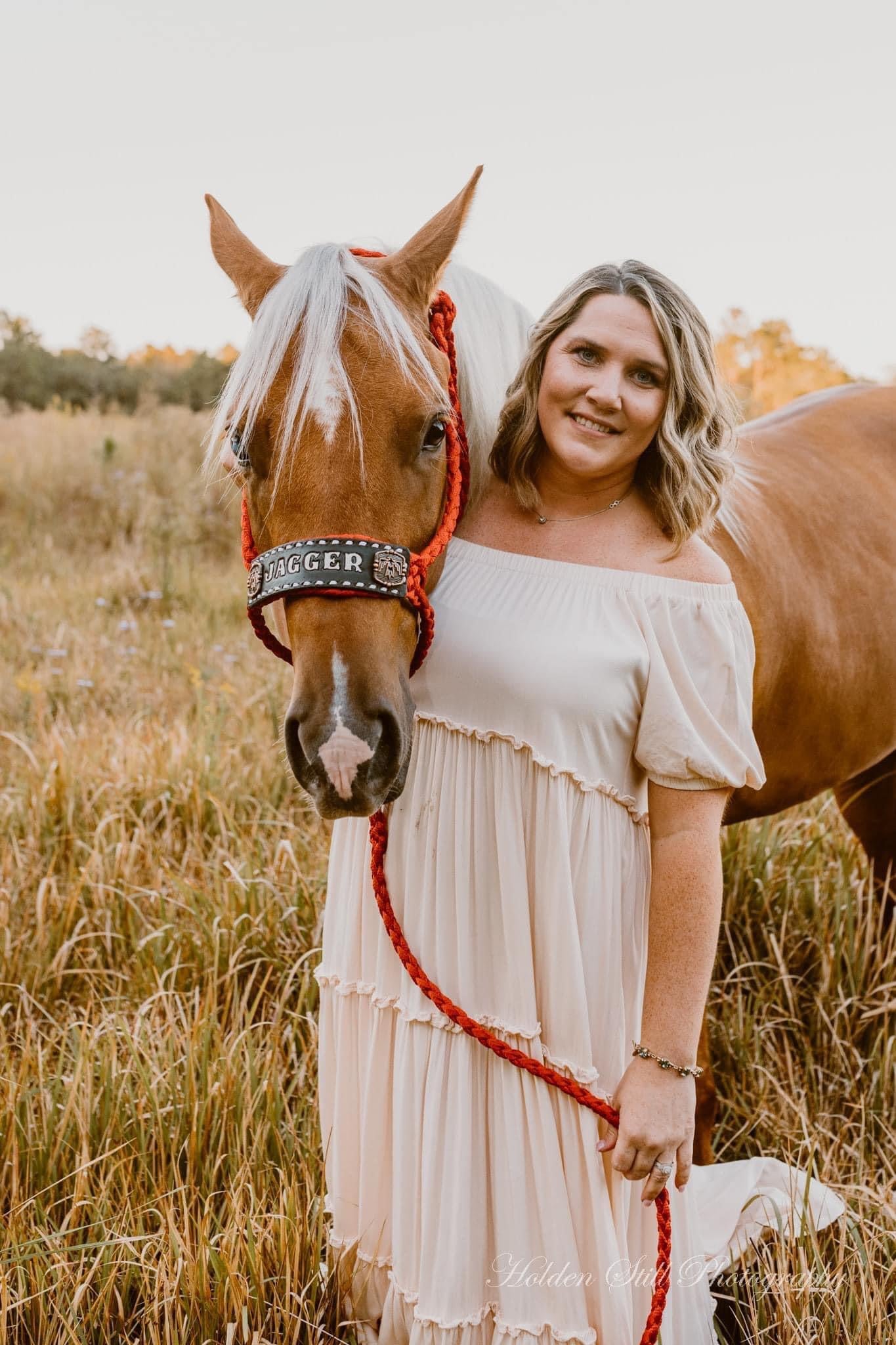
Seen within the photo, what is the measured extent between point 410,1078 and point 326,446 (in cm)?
88

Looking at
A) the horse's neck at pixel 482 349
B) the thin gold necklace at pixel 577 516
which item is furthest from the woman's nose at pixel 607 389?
the horse's neck at pixel 482 349

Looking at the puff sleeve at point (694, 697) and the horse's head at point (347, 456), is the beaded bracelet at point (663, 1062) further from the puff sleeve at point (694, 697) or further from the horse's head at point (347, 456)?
the horse's head at point (347, 456)

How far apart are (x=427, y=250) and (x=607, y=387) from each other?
12.6 inches

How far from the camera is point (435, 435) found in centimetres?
126

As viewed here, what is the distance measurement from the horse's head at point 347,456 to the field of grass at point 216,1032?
0.92 meters

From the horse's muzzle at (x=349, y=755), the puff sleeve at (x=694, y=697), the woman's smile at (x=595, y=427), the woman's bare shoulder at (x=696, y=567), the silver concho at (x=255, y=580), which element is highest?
the woman's smile at (x=595, y=427)

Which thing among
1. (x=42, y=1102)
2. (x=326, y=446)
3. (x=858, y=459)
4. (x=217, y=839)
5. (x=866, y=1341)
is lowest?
(x=866, y=1341)

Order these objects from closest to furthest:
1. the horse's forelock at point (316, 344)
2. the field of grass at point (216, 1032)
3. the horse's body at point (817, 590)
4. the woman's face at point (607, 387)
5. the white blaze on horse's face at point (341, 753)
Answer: the white blaze on horse's face at point (341, 753)
the horse's forelock at point (316, 344)
the woman's face at point (607, 387)
the field of grass at point (216, 1032)
the horse's body at point (817, 590)

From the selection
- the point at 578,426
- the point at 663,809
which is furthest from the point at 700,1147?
the point at 578,426

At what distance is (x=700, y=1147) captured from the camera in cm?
185

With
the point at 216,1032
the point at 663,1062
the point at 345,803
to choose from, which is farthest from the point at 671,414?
the point at 216,1032

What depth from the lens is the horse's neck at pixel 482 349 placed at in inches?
57.9

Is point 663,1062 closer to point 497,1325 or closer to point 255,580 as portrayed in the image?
point 497,1325

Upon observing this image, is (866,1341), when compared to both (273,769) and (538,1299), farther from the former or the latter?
(273,769)
